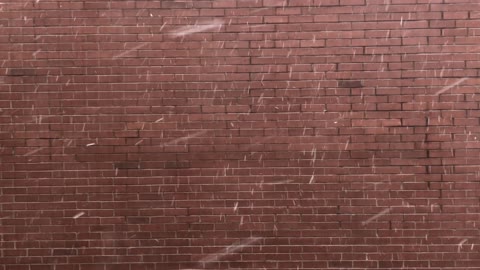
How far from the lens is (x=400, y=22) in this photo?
498cm

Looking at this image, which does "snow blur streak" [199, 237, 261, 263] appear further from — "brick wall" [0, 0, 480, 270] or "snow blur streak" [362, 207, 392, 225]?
"snow blur streak" [362, 207, 392, 225]

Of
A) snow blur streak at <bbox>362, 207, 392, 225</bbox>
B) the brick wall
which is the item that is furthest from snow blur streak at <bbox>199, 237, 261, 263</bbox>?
snow blur streak at <bbox>362, 207, 392, 225</bbox>

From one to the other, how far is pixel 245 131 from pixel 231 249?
3.76ft

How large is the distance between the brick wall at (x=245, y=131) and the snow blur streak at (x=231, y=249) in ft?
0.05

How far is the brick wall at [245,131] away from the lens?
5.00 m

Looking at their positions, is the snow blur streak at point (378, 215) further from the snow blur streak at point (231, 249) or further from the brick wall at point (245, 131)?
the snow blur streak at point (231, 249)

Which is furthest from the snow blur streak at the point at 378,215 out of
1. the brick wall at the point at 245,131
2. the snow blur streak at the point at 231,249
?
the snow blur streak at the point at 231,249

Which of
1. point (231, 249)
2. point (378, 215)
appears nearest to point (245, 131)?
point (231, 249)

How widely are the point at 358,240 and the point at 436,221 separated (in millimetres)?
754

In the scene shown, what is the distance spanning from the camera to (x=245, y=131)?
5.07 metres

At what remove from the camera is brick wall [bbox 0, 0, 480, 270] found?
5.00m

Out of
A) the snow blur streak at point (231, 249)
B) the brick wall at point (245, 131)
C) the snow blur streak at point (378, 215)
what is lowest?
the snow blur streak at point (231, 249)

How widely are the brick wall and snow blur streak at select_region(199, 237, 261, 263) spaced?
1 cm

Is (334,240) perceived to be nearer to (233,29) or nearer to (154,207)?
(154,207)
